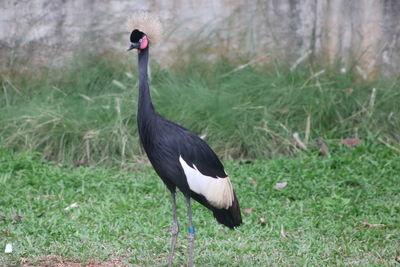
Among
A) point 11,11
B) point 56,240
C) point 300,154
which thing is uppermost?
point 11,11

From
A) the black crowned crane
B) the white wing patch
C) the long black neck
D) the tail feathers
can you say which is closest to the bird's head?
the black crowned crane

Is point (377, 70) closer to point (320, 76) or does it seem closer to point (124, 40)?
point (320, 76)

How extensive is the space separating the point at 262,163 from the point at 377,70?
2289 mm

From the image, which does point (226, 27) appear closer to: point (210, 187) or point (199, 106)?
point (199, 106)

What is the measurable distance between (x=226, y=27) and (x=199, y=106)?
1484mm

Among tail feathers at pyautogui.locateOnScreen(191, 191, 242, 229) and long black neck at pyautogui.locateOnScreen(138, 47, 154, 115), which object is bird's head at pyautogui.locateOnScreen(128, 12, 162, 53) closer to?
long black neck at pyautogui.locateOnScreen(138, 47, 154, 115)

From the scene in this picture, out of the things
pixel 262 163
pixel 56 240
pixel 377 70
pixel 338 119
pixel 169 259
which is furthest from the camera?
pixel 377 70

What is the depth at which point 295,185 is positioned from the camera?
7504 millimetres

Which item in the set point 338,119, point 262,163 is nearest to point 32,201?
point 262,163

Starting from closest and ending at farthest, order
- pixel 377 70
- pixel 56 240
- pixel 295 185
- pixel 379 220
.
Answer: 1. pixel 56 240
2. pixel 379 220
3. pixel 295 185
4. pixel 377 70

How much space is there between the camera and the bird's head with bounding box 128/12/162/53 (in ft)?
17.4

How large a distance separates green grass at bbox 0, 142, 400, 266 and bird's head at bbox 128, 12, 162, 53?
156cm

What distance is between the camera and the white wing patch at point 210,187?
521 cm

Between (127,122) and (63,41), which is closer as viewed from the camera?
(127,122)
